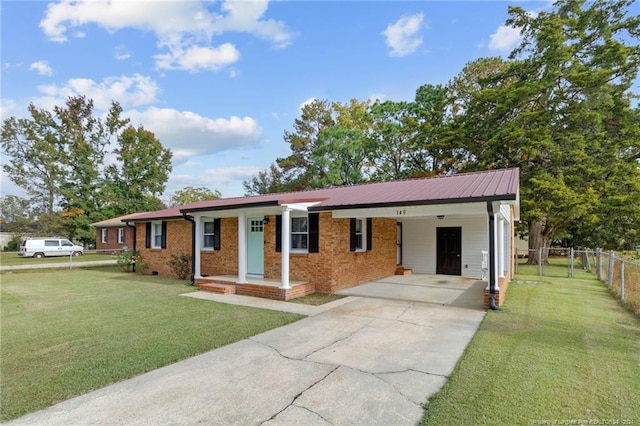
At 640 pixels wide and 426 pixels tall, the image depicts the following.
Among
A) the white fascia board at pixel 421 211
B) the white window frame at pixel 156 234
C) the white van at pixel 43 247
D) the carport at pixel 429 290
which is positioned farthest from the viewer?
the white van at pixel 43 247

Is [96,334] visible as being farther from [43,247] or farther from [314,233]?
[43,247]

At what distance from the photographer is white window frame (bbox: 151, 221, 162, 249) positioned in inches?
598

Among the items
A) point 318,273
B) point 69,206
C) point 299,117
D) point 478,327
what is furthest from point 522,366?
point 69,206

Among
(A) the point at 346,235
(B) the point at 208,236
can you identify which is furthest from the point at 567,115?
(B) the point at 208,236

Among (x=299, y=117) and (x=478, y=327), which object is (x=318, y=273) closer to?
(x=478, y=327)

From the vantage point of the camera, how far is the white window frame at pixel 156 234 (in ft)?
→ 49.9

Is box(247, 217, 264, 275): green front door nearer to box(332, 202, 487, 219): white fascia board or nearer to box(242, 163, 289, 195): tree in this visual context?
box(332, 202, 487, 219): white fascia board

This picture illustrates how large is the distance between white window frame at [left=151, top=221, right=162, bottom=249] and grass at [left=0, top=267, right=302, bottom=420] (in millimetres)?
4463

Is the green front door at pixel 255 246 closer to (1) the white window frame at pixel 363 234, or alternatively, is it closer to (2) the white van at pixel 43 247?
(1) the white window frame at pixel 363 234

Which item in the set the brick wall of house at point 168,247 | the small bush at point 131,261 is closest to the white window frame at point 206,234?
the brick wall of house at point 168,247

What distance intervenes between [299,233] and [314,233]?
0.73m

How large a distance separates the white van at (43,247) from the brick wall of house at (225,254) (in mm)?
21079

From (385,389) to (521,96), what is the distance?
2146 centimetres

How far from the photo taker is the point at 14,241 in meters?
36.2
